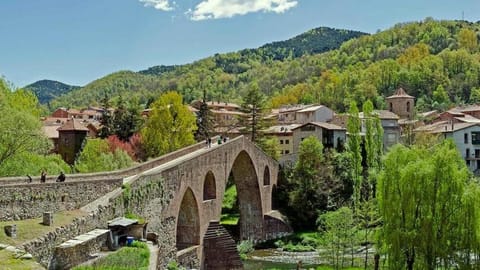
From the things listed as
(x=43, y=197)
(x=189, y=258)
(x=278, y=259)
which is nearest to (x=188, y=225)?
(x=189, y=258)

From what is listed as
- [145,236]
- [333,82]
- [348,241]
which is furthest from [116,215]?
[333,82]

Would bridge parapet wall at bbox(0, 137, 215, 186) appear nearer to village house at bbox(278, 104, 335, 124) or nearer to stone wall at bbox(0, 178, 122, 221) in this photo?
stone wall at bbox(0, 178, 122, 221)

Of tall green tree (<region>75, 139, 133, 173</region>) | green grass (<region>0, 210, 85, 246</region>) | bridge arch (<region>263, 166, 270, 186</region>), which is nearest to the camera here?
green grass (<region>0, 210, 85, 246</region>)

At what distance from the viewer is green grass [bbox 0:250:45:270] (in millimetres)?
13984

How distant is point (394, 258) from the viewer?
88.5 feet

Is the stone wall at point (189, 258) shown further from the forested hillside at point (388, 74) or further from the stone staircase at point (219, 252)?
the forested hillside at point (388, 74)

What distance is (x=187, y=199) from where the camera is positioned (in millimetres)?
39594

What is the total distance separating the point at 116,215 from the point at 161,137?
105 ft

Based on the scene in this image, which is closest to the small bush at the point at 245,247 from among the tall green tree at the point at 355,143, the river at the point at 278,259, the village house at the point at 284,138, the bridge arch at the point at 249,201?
the river at the point at 278,259

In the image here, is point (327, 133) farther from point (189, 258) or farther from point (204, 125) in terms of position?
point (189, 258)

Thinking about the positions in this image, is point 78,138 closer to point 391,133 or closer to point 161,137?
point 161,137

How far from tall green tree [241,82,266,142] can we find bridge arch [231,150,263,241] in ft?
35.4

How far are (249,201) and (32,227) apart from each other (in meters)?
37.1

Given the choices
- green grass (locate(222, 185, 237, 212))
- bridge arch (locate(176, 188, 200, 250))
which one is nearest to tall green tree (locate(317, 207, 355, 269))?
bridge arch (locate(176, 188, 200, 250))
